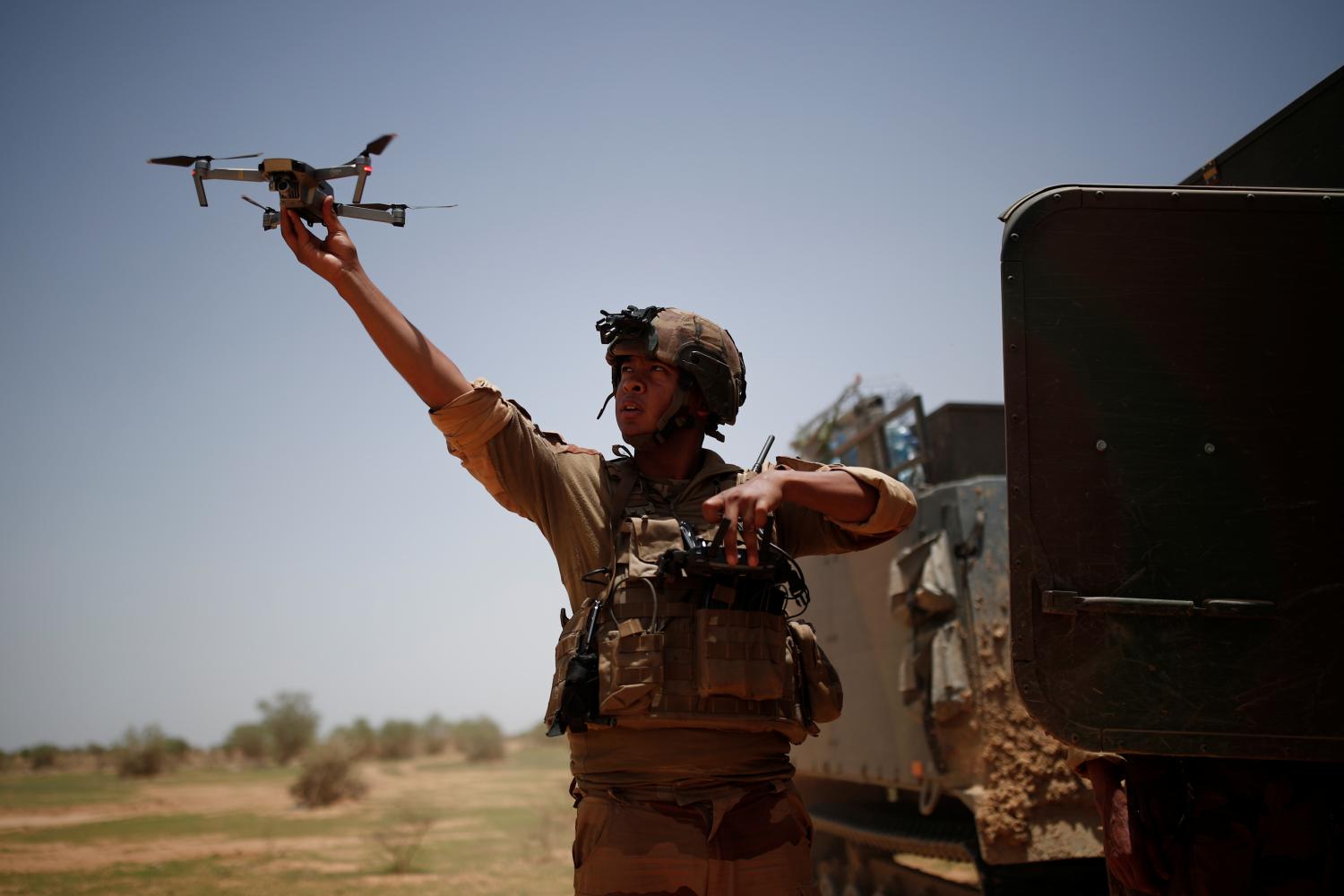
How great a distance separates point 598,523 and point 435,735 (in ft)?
127

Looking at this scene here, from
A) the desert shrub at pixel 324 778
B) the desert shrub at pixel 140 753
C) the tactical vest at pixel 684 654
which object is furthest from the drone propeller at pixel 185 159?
the desert shrub at pixel 140 753

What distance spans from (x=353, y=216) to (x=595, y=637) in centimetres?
113

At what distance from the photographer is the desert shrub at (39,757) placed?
2622 cm

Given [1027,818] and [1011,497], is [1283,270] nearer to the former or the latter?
[1011,497]

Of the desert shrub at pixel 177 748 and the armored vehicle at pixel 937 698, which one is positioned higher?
the armored vehicle at pixel 937 698

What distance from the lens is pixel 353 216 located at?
8.78ft

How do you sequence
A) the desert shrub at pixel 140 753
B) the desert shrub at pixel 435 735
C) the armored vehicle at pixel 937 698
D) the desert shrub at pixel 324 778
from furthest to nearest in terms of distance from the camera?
the desert shrub at pixel 435 735, the desert shrub at pixel 140 753, the desert shrub at pixel 324 778, the armored vehicle at pixel 937 698

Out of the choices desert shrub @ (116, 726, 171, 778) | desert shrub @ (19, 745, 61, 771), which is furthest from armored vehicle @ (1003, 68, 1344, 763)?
desert shrub @ (19, 745, 61, 771)

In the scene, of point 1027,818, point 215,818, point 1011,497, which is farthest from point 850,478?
point 215,818

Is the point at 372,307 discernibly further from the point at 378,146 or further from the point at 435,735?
the point at 435,735

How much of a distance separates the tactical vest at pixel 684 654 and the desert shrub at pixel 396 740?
3536 cm

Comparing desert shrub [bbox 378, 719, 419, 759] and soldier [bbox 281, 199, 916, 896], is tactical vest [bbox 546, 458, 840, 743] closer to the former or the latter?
soldier [bbox 281, 199, 916, 896]

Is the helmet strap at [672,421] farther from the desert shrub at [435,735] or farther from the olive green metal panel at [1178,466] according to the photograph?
the desert shrub at [435,735]

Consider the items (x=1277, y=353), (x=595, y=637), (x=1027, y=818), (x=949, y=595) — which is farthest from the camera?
(x=949, y=595)
